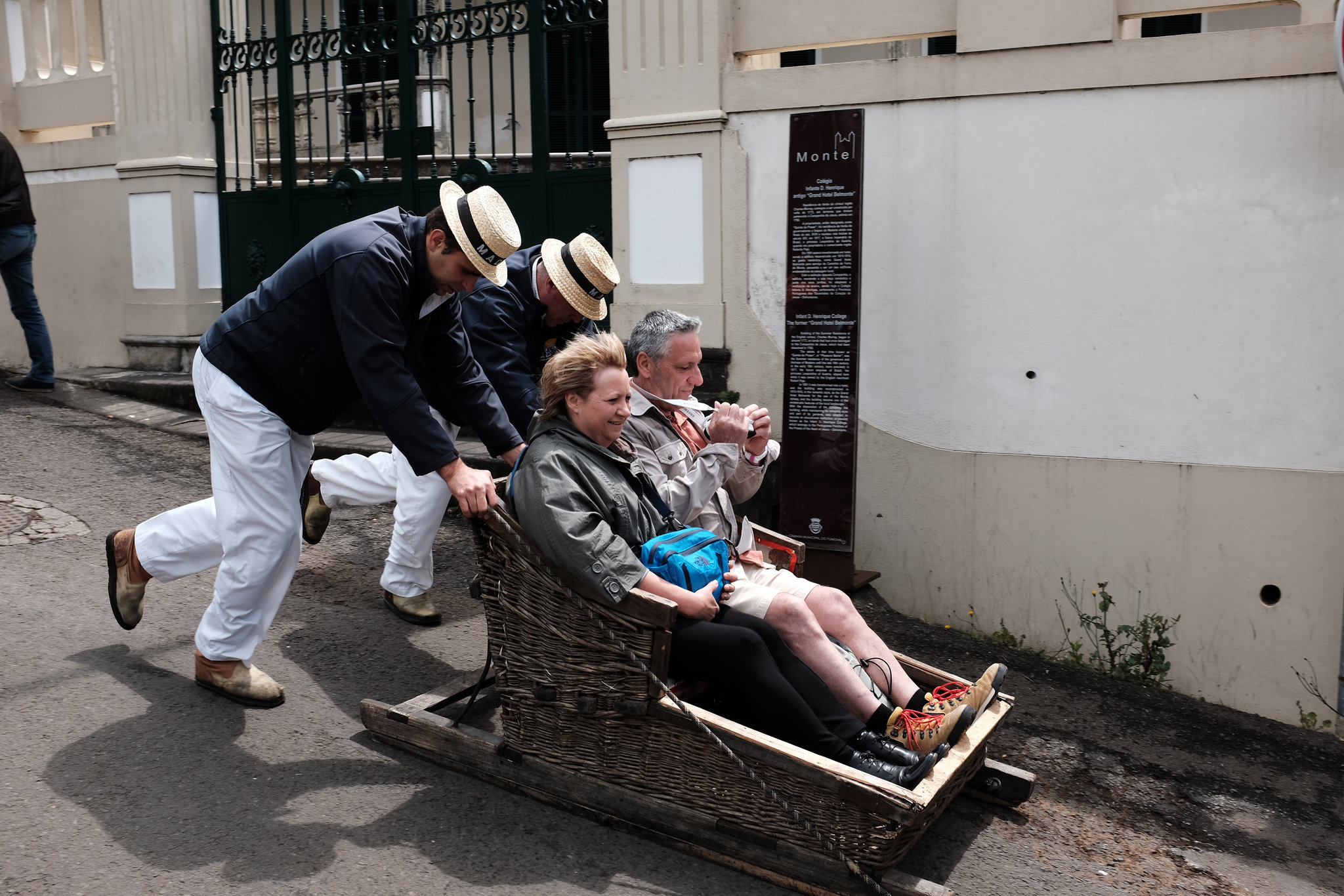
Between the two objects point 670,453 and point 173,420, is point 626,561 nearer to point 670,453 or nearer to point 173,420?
point 670,453

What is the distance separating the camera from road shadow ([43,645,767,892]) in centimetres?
323

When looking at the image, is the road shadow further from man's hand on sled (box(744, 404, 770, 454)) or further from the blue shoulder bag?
man's hand on sled (box(744, 404, 770, 454))

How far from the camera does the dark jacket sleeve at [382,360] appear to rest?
3.72m

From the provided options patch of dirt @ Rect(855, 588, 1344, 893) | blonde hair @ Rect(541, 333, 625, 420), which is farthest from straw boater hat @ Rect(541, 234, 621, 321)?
patch of dirt @ Rect(855, 588, 1344, 893)

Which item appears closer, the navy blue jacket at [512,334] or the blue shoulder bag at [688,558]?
the blue shoulder bag at [688,558]

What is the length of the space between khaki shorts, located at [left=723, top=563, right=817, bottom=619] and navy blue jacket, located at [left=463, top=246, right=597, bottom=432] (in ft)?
4.07

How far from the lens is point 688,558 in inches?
138

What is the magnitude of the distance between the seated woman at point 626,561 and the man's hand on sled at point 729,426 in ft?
1.53

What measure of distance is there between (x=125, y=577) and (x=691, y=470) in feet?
7.07

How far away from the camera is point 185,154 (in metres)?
9.05

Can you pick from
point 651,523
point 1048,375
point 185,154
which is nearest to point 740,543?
point 651,523

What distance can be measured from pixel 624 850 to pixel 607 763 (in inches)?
9.7

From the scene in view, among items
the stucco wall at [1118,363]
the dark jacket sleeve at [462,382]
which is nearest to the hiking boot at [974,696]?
the dark jacket sleeve at [462,382]

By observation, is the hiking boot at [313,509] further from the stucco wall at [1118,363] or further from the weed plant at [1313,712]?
the weed plant at [1313,712]
